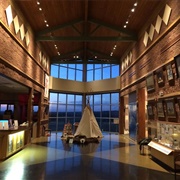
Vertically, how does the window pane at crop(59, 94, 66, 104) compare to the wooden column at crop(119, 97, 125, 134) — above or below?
above

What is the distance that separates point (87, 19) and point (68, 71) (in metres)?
8.51

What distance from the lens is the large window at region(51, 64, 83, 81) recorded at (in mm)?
17730

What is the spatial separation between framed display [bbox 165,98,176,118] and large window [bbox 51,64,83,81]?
1244 centimetres

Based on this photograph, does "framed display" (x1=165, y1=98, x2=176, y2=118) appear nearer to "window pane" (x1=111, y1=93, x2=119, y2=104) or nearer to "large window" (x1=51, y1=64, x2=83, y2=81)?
"window pane" (x1=111, y1=93, x2=119, y2=104)

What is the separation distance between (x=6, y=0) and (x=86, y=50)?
958 centimetres

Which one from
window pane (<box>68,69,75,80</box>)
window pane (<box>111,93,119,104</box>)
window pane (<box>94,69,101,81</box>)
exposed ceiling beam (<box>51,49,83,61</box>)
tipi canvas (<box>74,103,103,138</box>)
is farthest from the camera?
window pane (<box>68,69,75,80</box>)

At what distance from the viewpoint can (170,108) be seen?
21.4ft

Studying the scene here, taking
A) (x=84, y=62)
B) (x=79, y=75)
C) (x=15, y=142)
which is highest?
(x=84, y=62)

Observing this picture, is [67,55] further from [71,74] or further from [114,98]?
[114,98]

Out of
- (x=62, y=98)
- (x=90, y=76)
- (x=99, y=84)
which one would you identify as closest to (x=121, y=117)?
(x=99, y=84)

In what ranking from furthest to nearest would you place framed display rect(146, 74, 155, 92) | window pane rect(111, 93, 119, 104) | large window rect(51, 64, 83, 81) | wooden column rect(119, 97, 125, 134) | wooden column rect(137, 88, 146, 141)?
large window rect(51, 64, 83, 81) < window pane rect(111, 93, 119, 104) < wooden column rect(119, 97, 125, 134) < wooden column rect(137, 88, 146, 141) < framed display rect(146, 74, 155, 92)

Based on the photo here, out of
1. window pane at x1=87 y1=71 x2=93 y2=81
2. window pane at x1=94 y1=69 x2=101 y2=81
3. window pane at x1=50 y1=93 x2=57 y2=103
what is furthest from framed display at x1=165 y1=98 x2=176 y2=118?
window pane at x1=50 y1=93 x2=57 y2=103

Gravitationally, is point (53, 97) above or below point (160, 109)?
above

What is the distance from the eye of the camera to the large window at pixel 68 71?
58.2 ft
